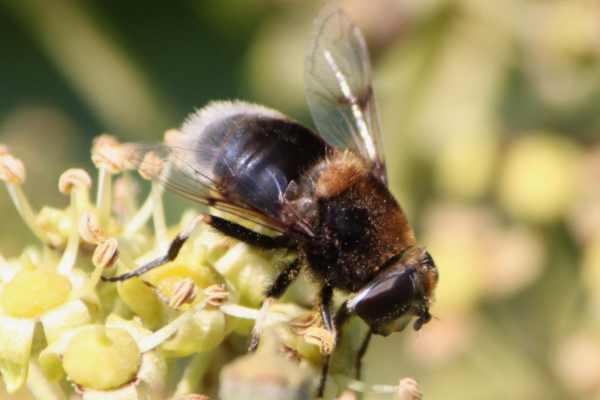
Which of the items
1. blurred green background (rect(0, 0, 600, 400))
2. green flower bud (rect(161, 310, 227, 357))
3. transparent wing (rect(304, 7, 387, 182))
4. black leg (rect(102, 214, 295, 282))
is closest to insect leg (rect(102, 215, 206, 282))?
black leg (rect(102, 214, 295, 282))

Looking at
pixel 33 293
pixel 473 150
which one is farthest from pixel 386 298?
pixel 473 150

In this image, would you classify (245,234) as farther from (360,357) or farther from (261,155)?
(360,357)

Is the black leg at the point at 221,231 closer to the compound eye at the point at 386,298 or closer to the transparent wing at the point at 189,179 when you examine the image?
the transparent wing at the point at 189,179

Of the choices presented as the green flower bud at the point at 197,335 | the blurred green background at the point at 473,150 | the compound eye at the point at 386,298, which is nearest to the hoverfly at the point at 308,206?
the compound eye at the point at 386,298

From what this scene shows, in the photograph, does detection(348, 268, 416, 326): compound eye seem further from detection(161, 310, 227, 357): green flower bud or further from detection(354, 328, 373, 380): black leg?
detection(161, 310, 227, 357): green flower bud

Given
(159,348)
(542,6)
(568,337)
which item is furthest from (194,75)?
(159,348)

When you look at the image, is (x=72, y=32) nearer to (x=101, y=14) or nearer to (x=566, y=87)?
(x=101, y=14)
